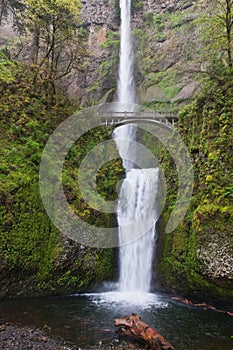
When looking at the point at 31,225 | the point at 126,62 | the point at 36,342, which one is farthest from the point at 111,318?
the point at 126,62

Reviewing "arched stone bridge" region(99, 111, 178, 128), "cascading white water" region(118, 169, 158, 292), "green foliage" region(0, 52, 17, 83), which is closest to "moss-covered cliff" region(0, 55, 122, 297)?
"green foliage" region(0, 52, 17, 83)

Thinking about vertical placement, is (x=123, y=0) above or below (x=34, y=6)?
above

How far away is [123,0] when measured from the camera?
2991 centimetres

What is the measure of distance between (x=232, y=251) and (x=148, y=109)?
718 inches

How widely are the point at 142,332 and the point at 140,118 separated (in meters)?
15.8

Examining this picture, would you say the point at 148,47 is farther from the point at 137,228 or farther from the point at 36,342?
the point at 36,342

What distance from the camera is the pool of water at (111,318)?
6.63 metres

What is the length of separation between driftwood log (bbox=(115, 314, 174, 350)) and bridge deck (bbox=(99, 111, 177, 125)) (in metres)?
14.5

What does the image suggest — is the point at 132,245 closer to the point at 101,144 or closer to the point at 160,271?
the point at 160,271

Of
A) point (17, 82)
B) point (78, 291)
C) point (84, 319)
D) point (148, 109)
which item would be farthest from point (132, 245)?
point (148, 109)

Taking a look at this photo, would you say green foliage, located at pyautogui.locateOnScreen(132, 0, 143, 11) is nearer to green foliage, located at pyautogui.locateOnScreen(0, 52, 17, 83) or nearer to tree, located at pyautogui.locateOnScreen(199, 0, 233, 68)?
tree, located at pyautogui.locateOnScreen(199, 0, 233, 68)

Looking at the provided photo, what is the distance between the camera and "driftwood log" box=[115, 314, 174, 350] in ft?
20.0

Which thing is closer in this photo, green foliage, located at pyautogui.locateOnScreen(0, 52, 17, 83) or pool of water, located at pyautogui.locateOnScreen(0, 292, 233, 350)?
pool of water, located at pyautogui.locateOnScreen(0, 292, 233, 350)

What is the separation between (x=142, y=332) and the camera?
20.9ft
